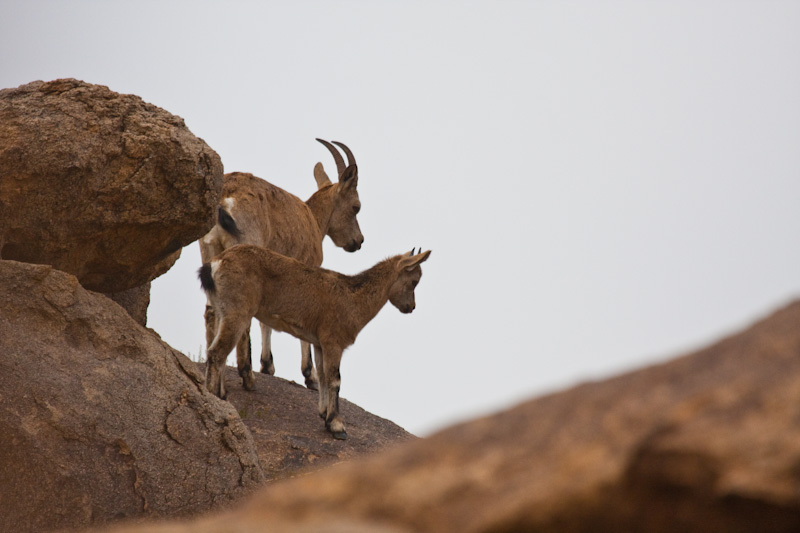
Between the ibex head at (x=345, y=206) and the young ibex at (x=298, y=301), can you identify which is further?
the ibex head at (x=345, y=206)

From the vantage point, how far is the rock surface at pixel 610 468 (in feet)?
6.28

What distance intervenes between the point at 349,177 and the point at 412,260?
305 cm

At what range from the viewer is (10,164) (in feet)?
21.1

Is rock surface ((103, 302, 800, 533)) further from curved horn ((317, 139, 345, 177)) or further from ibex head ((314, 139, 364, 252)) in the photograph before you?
curved horn ((317, 139, 345, 177))

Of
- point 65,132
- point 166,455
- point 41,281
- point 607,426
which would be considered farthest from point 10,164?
point 607,426

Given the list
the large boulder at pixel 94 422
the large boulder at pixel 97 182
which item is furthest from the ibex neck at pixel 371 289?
the large boulder at pixel 94 422

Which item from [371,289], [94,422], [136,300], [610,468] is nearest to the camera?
[610,468]

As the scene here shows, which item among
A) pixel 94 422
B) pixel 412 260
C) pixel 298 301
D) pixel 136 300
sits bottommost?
pixel 94 422

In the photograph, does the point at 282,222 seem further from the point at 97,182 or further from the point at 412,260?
the point at 97,182

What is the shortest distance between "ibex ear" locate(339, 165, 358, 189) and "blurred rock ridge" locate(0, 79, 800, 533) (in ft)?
11.9

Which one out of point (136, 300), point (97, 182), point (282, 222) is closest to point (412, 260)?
point (282, 222)

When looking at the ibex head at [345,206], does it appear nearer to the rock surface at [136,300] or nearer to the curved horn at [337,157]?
the curved horn at [337,157]

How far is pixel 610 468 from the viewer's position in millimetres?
1978

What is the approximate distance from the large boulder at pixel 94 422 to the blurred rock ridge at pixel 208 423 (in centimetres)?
1
